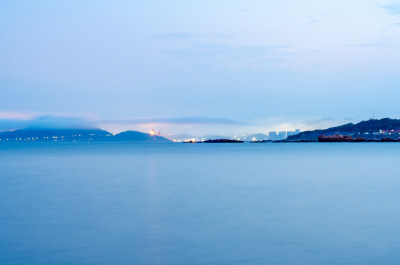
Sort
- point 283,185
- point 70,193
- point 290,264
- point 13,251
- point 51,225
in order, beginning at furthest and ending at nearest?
point 283,185
point 70,193
point 51,225
point 13,251
point 290,264

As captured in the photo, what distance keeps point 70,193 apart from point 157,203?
6.93 m

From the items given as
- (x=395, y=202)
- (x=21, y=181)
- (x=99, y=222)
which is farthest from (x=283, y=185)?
(x=21, y=181)

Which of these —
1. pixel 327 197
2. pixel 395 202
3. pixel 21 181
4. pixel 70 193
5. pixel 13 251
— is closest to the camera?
pixel 13 251

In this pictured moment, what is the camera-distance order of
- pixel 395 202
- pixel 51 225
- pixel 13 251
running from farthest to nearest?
pixel 395 202 < pixel 51 225 < pixel 13 251

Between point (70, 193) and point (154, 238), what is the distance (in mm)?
14470

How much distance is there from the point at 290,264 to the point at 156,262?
130 inches

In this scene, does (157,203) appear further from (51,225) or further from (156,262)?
(156,262)

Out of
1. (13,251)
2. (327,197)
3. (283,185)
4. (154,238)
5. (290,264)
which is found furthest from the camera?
(283,185)

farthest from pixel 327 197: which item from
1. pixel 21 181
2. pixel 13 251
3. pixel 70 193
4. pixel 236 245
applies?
pixel 21 181

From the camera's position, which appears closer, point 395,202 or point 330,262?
point 330,262

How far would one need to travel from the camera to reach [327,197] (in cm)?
2452

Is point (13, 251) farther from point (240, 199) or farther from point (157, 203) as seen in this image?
point (240, 199)

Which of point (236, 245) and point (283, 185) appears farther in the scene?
point (283, 185)

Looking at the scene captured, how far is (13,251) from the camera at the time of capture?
1206 centimetres
